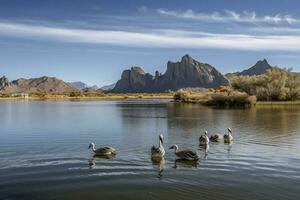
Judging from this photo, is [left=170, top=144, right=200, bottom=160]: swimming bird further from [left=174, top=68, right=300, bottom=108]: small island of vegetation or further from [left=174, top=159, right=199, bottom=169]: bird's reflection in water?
[left=174, top=68, right=300, bottom=108]: small island of vegetation

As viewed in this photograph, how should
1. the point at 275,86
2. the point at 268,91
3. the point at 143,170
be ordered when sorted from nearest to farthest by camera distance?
1. the point at 143,170
2. the point at 275,86
3. the point at 268,91

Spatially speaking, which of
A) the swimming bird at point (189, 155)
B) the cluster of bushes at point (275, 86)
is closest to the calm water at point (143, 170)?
the swimming bird at point (189, 155)

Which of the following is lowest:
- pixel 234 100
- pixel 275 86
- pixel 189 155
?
pixel 189 155

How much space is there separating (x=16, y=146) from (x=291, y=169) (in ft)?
50.2

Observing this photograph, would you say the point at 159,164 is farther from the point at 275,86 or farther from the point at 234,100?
the point at 275,86

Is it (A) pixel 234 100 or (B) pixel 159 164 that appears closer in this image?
(B) pixel 159 164

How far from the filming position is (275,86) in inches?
3455

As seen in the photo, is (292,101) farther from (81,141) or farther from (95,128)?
(81,141)

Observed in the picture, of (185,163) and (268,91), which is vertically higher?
(268,91)

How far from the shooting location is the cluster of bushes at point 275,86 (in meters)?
87.6

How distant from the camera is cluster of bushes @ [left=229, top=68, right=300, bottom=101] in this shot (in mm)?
87625

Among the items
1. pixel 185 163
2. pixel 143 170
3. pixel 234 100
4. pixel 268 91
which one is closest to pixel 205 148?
pixel 185 163

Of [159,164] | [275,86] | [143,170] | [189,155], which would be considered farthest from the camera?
[275,86]

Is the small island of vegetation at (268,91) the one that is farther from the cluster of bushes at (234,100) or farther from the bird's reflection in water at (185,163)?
the bird's reflection in water at (185,163)
